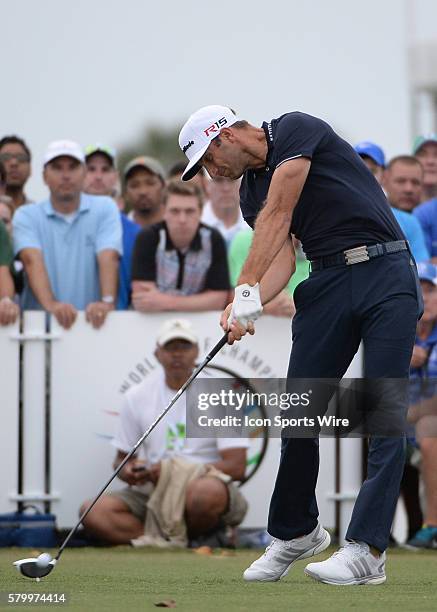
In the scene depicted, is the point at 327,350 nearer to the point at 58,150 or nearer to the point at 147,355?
the point at 147,355

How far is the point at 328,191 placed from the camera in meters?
6.72

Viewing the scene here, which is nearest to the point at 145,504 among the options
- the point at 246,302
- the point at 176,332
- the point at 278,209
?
the point at 176,332

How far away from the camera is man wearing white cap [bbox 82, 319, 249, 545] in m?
9.91

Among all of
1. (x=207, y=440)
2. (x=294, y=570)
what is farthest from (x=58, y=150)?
(x=294, y=570)

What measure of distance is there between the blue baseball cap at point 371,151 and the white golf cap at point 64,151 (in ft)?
7.53

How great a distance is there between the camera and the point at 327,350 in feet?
22.1

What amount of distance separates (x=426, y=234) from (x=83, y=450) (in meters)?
3.22

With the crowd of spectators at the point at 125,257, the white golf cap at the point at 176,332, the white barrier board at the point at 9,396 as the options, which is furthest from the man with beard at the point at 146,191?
the white barrier board at the point at 9,396

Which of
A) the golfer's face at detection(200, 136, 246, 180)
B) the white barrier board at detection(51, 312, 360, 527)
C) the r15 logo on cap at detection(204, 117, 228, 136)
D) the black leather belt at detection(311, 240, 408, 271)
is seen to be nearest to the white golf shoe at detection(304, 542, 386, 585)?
the black leather belt at detection(311, 240, 408, 271)

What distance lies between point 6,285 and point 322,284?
4.51 meters

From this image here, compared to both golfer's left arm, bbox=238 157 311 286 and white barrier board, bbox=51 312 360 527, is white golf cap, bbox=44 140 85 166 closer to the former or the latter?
white barrier board, bbox=51 312 360 527

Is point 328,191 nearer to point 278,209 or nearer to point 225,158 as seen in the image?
point 278,209

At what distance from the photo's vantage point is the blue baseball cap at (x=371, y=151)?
466 inches

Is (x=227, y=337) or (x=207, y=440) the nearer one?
(x=227, y=337)
